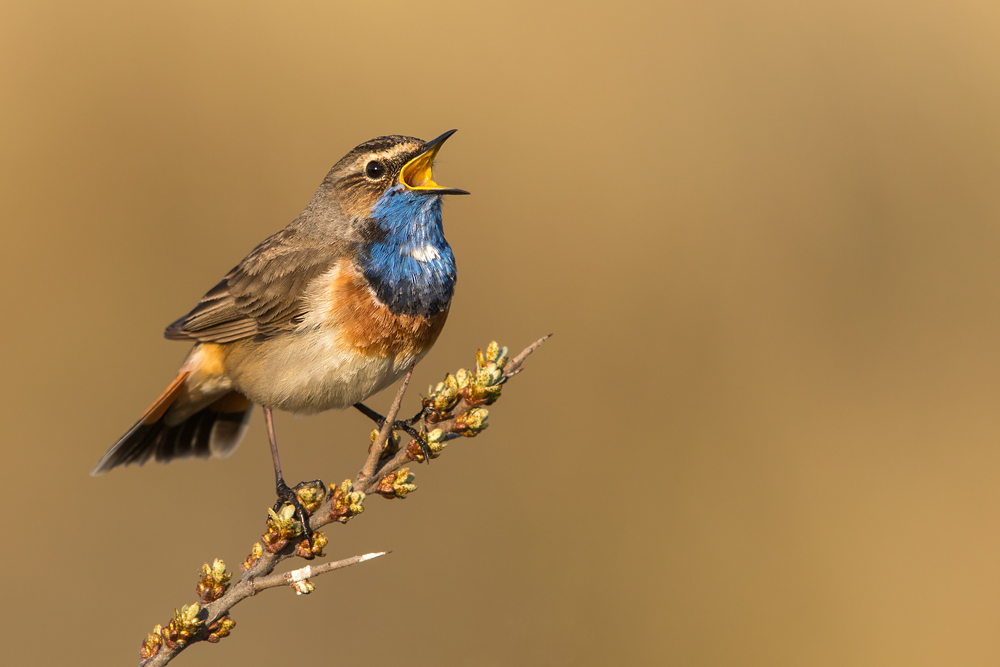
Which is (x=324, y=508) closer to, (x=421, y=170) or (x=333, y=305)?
(x=333, y=305)

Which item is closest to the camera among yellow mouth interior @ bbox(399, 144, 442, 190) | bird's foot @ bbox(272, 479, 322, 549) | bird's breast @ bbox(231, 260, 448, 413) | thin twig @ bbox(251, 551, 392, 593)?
thin twig @ bbox(251, 551, 392, 593)

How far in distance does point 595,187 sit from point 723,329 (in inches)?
82.3

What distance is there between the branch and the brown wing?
133 cm

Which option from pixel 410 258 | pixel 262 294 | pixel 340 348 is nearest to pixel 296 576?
pixel 340 348

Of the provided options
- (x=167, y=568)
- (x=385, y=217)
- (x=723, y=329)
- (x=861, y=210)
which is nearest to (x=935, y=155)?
(x=861, y=210)

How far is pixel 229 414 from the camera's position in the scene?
16.6ft

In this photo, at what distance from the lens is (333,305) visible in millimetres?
4168

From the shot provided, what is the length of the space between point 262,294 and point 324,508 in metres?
1.82

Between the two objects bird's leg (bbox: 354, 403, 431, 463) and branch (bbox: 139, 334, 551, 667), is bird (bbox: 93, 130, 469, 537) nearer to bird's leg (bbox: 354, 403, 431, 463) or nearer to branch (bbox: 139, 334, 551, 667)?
bird's leg (bbox: 354, 403, 431, 463)

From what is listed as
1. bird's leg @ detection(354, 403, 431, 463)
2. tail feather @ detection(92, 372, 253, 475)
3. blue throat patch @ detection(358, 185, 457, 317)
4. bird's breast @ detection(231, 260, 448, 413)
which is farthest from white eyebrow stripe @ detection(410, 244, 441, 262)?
tail feather @ detection(92, 372, 253, 475)

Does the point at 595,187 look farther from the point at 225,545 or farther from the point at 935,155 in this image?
the point at 225,545

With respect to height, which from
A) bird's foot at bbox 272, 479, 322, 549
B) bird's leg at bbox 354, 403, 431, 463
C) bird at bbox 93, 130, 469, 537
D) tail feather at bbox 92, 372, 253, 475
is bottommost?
bird's foot at bbox 272, 479, 322, 549

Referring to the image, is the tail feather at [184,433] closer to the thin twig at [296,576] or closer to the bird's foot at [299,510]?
the bird's foot at [299,510]

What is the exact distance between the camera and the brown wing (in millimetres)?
4355
